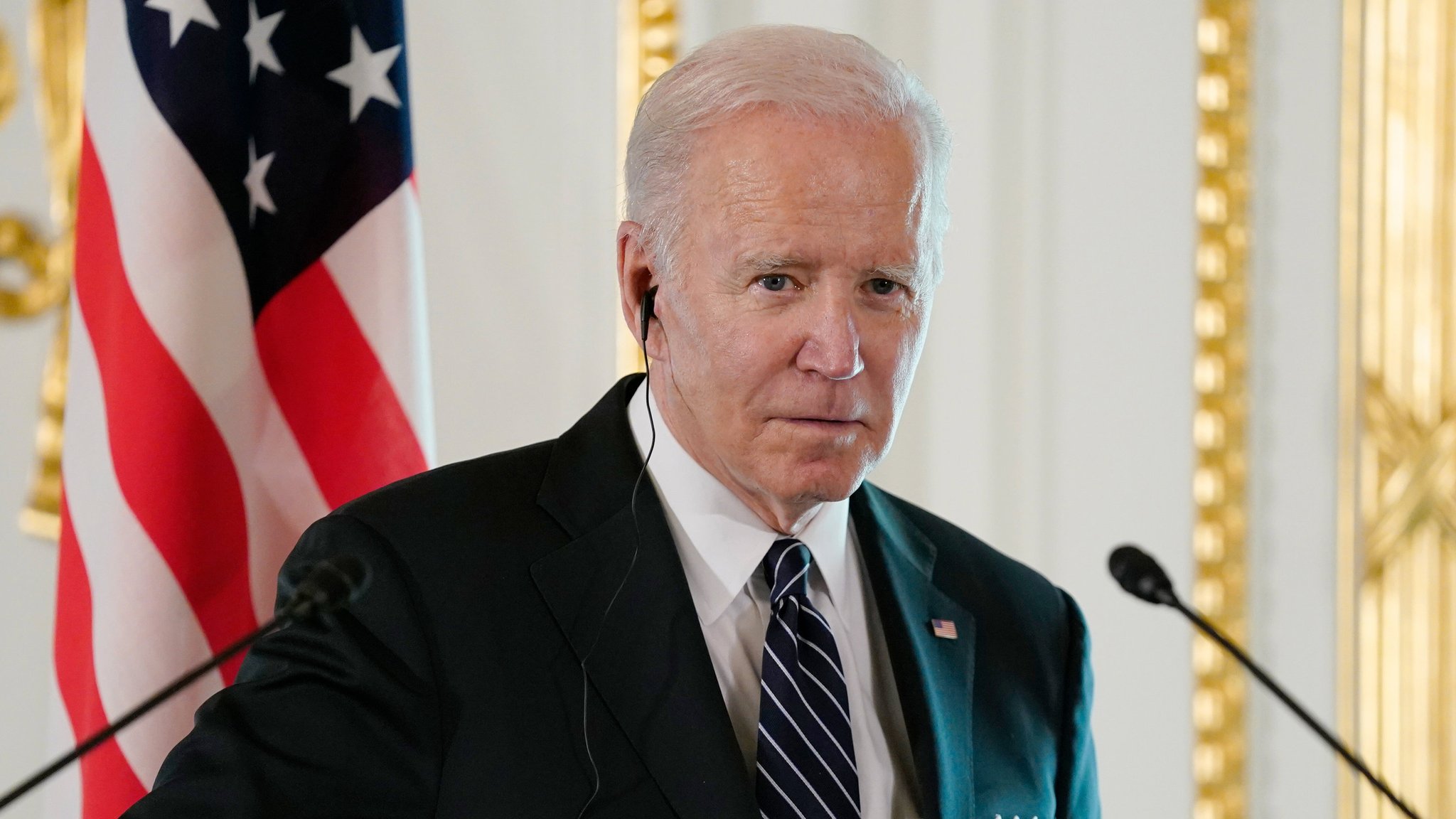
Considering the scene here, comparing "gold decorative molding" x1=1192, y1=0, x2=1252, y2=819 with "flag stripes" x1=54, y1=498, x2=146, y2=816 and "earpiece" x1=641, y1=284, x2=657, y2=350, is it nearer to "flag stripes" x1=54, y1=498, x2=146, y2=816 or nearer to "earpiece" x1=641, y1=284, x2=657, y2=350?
"earpiece" x1=641, y1=284, x2=657, y2=350

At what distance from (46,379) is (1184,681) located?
2089 millimetres

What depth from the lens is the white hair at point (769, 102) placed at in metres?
1.49

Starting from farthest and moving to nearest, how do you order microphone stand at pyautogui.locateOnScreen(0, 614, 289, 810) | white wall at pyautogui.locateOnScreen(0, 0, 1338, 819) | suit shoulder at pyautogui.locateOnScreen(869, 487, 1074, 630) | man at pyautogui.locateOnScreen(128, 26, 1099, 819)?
white wall at pyautogui.locateOnScreen(0, 0, 1338, 819), suit shoulder at pyautogui.locateOnScreen(869, 487, 1074, 630), man at pyautogui.locateOnScreen(128, 26, 1099, 819), microphone stand at pyautogui.locateOnScreen(0, 614, 289, 810)

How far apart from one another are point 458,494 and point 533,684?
0.23 metres

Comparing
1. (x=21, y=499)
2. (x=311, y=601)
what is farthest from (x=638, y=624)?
(x=21, y=499)

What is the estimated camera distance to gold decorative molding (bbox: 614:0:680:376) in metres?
2.51

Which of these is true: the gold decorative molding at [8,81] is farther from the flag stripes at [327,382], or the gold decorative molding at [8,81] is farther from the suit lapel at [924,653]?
the suit lapel at [924,653]

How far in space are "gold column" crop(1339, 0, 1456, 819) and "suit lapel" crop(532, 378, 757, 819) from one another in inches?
75.3

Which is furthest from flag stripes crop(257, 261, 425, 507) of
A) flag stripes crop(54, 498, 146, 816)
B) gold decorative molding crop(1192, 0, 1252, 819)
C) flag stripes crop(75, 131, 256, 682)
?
gold decorative molding crop(1192, 0, 1252, 819)

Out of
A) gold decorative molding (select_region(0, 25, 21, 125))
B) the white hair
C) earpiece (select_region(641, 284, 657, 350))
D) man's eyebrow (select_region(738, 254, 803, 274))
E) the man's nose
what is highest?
gold decorative molding (select_region(0, 25, 21, 125))

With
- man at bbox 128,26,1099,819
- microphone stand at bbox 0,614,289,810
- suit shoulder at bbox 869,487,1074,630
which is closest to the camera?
microphone stand at bbox 0,614,289,810

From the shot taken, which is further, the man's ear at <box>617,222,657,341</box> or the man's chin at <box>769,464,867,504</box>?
the man's ear at <box>617,222,657,341</box>

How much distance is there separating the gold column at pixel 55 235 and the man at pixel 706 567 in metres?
0.87

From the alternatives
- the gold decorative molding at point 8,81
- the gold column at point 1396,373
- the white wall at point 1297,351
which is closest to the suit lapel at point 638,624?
the gold decorative molding at point 8,81
